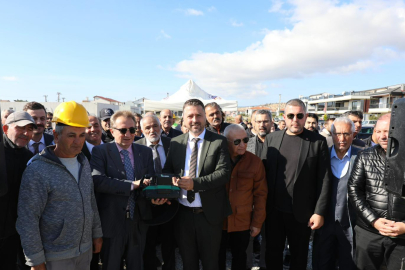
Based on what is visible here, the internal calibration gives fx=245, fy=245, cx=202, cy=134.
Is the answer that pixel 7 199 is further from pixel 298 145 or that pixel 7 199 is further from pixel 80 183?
pixel 298 145

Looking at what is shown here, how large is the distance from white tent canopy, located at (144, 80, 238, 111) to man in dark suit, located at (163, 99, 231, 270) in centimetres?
676

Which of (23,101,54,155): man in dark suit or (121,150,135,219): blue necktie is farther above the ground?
(23,101,54,155): man in dark suit

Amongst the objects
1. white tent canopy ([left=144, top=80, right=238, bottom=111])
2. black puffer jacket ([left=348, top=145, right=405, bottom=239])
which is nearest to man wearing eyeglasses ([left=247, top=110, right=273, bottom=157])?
black puffer jacket ([left=348, top=145, right=405, bottom=239])

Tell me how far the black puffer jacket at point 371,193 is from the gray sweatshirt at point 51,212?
2832 millimetres

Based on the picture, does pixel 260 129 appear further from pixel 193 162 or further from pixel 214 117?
pixel 193 162

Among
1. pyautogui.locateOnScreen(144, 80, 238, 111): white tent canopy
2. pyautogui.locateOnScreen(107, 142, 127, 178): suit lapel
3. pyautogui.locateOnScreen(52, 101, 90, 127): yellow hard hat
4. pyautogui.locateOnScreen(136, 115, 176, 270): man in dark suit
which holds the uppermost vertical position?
pyautogui.locateOnScreen(144, 80, 238, 111): white tent canopy

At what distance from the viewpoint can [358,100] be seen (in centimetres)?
5300

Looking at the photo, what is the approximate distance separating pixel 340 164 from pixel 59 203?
3276 mm

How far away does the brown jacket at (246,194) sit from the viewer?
10.1 feet

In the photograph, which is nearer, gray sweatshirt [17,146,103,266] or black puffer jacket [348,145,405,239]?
gray sweatshirt [17,146,103,266]

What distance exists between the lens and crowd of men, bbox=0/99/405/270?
2.10 meters

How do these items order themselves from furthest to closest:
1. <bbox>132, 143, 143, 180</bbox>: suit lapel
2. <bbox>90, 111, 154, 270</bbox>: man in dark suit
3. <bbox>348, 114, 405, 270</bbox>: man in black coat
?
<bbox>132, 143, 143, 180</bbox>: suit lapel → <bbox>90, 111, 154, 270</bbox>: man in dark suit → <bbox>348, 114, 405, 270</bbox>: man in black coat

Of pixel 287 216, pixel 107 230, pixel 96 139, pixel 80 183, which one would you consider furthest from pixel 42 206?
pixel 287 216

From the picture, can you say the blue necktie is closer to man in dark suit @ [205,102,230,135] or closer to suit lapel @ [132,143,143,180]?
suit lapel @ [132,143,143,180]
